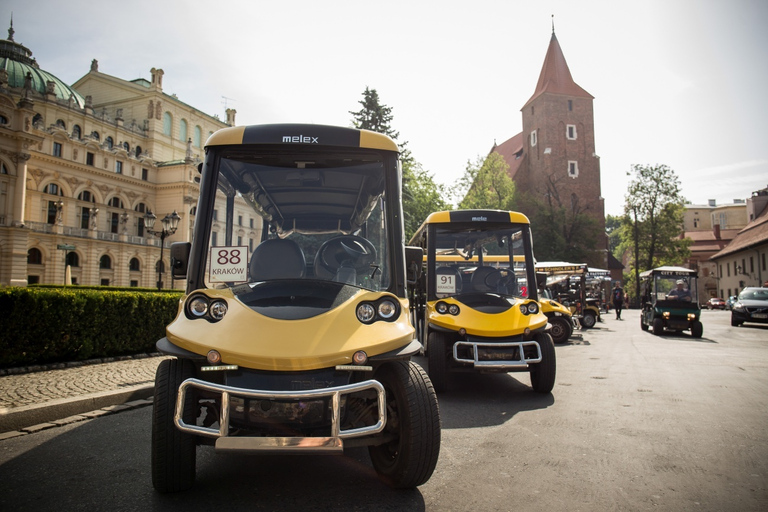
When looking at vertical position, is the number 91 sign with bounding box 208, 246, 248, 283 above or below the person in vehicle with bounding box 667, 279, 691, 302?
above

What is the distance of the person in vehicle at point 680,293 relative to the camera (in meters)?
18.6

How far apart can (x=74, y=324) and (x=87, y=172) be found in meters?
56.3

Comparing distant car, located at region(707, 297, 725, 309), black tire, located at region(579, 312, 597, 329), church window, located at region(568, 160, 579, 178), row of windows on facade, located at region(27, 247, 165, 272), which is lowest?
distant car, located at region(707, 297, 725, 309)

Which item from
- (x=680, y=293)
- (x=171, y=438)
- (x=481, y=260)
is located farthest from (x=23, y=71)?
(x=171, y=438)

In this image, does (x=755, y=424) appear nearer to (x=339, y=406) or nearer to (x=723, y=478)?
(x=723, y=478)

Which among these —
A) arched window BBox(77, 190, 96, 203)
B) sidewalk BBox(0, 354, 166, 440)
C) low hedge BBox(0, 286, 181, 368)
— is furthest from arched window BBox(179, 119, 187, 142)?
sidewalk BBox(0, 354, 166, 440)

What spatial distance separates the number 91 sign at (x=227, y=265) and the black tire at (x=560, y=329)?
46.0ft

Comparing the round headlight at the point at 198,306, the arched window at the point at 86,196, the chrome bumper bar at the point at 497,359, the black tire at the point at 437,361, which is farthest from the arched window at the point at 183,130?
the round headlight at the point at 198,306

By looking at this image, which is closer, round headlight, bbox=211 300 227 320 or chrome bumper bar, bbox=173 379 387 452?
chrome bumper bar, bbox=173 379 387 452

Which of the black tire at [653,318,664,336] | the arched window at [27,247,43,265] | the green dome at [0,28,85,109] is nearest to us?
the black tire at [653,318,664,336]

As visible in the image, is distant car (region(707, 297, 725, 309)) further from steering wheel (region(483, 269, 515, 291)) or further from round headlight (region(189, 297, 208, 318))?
round headlight (region(189, 297, 208, 318))

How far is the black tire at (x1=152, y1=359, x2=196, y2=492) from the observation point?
314cm

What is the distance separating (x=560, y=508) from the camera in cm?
323

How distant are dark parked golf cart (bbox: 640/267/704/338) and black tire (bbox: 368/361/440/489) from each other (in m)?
17.7
